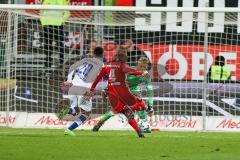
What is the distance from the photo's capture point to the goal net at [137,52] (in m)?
22.0

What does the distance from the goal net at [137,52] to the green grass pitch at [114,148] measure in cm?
545

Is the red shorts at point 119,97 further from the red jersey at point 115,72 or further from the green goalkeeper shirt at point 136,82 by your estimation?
the green goalkeeper shirt at point 136,82

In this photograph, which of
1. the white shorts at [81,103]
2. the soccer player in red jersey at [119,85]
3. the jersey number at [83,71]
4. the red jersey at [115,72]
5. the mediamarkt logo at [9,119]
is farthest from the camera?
the mediamarkt logo at [9,119]

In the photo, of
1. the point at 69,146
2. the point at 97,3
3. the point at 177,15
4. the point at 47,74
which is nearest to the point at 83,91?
the point at 47,74

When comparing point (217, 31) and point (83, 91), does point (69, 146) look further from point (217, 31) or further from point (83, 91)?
point (217, 31)

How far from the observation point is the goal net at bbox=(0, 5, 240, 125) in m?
22.0

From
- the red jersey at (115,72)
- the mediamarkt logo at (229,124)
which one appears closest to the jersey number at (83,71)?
the red jersey at (115,72)

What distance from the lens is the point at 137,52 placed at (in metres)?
22.8

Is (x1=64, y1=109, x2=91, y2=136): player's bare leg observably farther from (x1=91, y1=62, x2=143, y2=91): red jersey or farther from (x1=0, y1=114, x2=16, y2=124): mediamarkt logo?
(x1=0, y1=114, x2=16, y2=124): mediamarkt logo

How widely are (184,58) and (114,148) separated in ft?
30.8

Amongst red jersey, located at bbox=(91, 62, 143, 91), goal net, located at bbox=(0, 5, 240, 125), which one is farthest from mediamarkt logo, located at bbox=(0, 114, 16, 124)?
red jersey, located at bbox=(91, 62, 143, 91)

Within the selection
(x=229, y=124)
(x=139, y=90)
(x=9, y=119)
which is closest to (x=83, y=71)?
(x=139, y=90)

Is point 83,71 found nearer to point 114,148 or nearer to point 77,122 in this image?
point 77,122

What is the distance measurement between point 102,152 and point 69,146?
111cm
